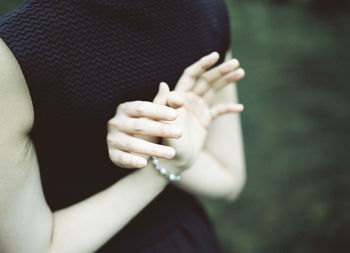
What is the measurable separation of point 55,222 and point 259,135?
235 centimetres

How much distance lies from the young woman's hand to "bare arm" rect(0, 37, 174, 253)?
0.09m

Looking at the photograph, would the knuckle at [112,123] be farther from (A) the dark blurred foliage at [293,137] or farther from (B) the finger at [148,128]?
(A) the dark blurred foliage at [293,137]

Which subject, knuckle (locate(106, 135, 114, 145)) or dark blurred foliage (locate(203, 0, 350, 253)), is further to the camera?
dark blurred foliage (locate(203, 0, 350, 253))

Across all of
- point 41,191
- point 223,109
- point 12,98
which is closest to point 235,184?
point 223,109

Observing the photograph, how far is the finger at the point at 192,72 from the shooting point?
616mm

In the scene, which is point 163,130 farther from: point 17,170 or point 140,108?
point 17,170

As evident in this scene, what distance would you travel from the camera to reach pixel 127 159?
0.51 meters

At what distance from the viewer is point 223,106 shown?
2.40 feet

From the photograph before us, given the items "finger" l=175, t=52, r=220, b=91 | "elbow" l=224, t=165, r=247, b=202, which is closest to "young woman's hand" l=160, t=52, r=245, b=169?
"finger" l=175, t=52, r=220, b=91

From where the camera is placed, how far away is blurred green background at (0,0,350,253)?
2064 millimetres

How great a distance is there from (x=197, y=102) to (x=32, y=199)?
383 millimetres

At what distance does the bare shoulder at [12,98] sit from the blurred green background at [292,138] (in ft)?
5.93

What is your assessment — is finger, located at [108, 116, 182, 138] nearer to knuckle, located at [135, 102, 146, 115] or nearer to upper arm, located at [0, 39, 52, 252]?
knuckle, located at [135, 102, 146, 115]

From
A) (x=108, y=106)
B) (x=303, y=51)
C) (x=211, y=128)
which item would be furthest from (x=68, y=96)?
(x=303, y=51)
